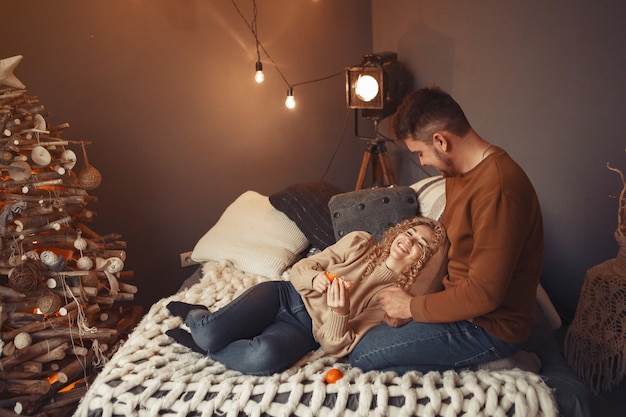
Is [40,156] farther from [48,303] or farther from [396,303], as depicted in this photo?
[396,303]

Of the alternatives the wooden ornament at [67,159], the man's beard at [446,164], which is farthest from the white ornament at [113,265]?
the man's beard at [446,164]

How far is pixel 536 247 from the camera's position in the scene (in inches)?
61.1

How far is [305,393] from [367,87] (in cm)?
188

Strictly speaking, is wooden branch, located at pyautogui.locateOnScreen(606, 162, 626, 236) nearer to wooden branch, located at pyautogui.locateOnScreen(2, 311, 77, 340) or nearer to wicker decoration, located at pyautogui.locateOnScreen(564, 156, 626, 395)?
wicker decoration, located at pyautogui.locateOnScreen(564, 156, 626, 395)

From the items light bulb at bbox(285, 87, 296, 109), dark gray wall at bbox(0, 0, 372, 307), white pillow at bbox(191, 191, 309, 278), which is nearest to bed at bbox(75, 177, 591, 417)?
white pillow at bbox(191, 191, 309, 278)

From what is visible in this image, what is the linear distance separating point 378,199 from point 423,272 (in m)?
0.58

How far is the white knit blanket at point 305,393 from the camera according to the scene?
1469 mm

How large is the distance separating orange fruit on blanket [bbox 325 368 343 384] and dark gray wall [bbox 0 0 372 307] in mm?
1753

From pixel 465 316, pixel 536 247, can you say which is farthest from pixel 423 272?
pixel 536 247

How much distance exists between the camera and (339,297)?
165 centimetres

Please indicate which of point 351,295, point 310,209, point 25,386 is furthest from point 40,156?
point 351,295

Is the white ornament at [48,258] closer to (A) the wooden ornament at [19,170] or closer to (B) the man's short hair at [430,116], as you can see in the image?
(A) the wooden ornament at [19,170]

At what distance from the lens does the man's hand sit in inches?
66.2

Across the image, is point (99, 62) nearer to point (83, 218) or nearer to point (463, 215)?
point (83, 218)
